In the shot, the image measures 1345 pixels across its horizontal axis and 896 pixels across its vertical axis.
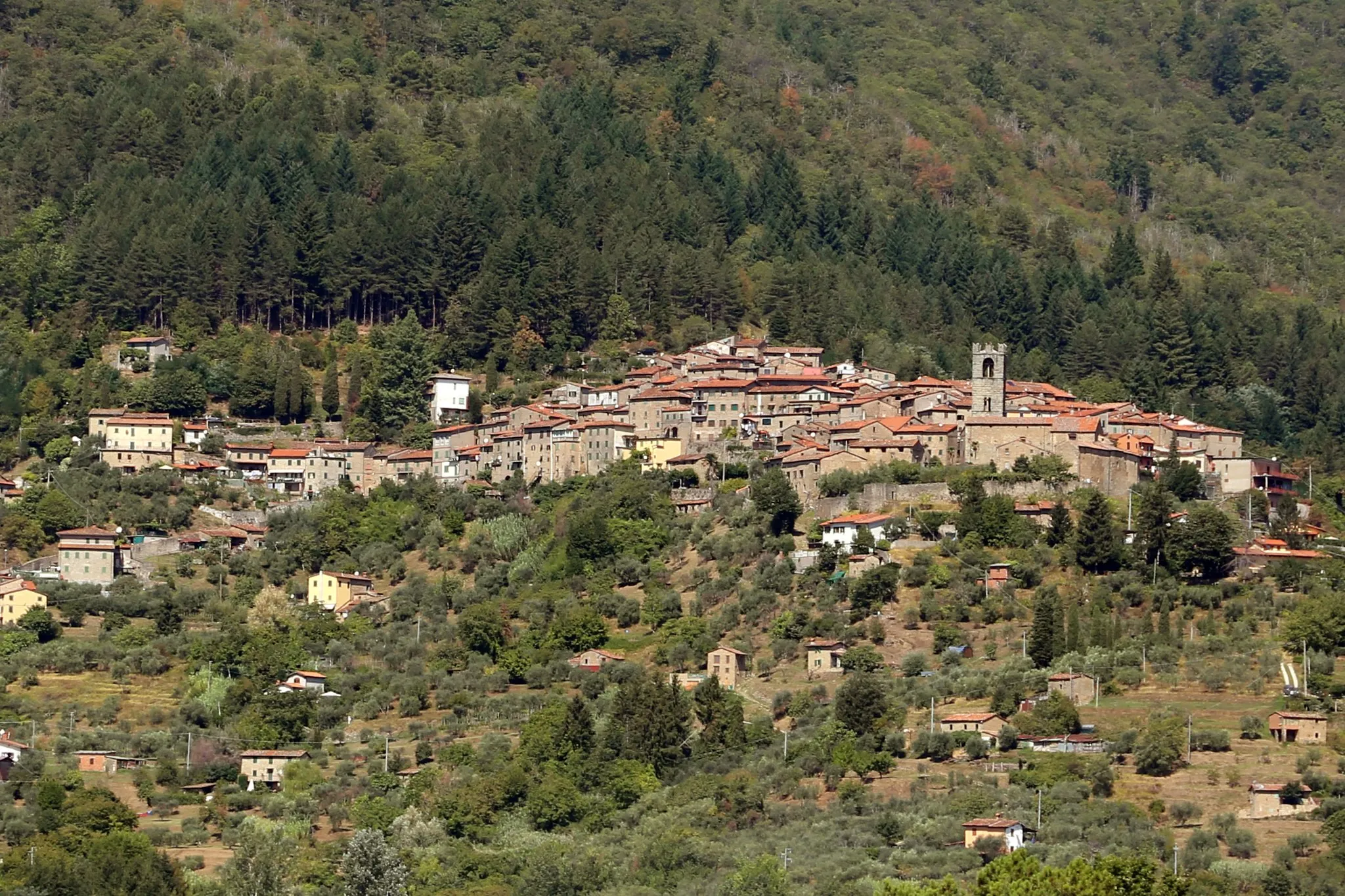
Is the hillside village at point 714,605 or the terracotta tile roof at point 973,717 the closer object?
→ the hillside village at point 714,605

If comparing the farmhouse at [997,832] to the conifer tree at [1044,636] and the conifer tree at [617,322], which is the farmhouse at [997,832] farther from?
the conifer tree at [617,322]

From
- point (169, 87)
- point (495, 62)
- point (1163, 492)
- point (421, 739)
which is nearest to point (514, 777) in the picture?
point (421, 739)

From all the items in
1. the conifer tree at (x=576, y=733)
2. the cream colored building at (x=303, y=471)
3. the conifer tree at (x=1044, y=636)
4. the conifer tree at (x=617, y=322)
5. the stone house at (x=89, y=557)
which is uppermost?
the conifer tree at (x=617, y=322)

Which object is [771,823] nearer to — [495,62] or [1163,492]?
[1163,492]

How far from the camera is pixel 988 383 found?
334 ft

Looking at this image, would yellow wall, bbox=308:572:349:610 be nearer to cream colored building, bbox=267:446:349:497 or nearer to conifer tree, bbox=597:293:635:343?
cream colored building, bbox=267:446:349:497

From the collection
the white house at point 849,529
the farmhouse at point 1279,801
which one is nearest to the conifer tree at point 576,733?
the white house at point 849,529

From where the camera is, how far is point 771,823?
252 feet

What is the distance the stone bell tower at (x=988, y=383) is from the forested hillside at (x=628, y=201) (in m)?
15.1

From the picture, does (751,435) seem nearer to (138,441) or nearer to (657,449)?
(657,449)

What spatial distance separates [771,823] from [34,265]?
5770 centimetres

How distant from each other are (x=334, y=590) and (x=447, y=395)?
17858 mm

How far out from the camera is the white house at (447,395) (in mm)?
113188

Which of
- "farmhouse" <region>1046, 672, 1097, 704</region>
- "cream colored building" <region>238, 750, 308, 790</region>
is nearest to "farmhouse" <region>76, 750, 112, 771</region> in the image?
"cream colored building" <region>238, 750, 308, 790</region>
